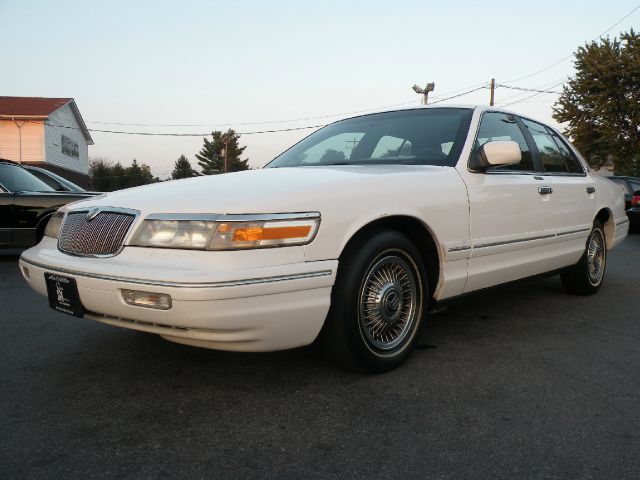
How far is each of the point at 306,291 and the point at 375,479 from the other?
2.82 feet

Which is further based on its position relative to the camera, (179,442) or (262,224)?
(262,224)

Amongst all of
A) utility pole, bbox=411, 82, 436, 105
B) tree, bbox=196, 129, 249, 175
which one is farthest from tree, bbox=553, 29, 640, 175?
tree, bbox=196, 129, 249, 175

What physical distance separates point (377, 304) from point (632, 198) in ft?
39.5

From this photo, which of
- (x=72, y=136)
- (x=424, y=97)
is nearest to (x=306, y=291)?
(x=424, y=97)

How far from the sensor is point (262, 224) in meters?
2.34

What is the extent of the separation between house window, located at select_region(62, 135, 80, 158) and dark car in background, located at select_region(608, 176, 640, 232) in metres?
29.4

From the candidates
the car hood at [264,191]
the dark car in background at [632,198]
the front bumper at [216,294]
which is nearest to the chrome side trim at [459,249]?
the car hood at [264,191]

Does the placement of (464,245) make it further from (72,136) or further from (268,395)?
(72,136)

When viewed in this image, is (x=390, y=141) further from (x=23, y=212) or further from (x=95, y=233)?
(x=23, y=212)

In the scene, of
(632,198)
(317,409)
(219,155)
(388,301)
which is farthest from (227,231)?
(219,155)

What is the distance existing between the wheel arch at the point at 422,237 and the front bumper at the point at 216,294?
51 centimetres

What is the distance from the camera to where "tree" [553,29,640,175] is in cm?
2648

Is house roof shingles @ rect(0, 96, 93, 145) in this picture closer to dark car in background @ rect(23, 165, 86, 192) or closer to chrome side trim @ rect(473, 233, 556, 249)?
dark car in background @ rect(23, 165, 86, 192)

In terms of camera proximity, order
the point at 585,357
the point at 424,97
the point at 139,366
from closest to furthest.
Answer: the point at 139,366 < the point at 585,357 < the point at 424,97
